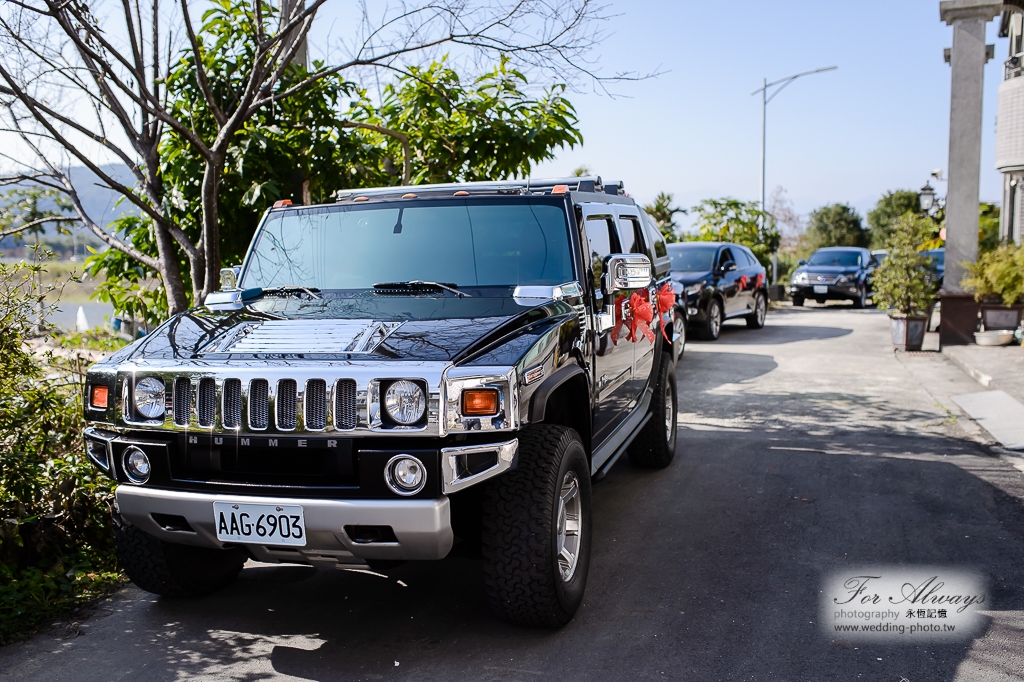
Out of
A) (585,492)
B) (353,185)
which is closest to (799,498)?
(585,492)

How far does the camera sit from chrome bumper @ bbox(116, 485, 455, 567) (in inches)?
127

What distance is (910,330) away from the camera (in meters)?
13.3

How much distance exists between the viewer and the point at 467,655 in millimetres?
3717

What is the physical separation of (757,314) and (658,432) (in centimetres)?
1184

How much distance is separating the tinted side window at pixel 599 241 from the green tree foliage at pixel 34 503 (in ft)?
10.5

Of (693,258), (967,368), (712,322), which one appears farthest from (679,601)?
(693,258)

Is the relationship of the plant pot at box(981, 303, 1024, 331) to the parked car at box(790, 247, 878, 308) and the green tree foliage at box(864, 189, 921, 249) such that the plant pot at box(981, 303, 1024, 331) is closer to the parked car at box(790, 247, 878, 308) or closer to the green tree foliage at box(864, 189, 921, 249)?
the parked car at box(790, 247, 878, 308)

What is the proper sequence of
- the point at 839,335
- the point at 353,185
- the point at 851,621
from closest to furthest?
the point at 851,621 < the point at 353,185 < the point at 839,335

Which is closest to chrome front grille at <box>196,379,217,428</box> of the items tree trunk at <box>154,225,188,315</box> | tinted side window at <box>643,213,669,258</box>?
tree trunk at <box>154,225,188,315</box>

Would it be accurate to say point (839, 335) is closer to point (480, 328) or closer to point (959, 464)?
point (959, 464)

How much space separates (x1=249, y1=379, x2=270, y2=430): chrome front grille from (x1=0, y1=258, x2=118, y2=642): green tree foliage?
1.83 metres

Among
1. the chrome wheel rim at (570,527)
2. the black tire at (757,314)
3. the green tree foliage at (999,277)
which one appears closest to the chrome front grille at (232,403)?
the chrome wheel rim at (570,527)

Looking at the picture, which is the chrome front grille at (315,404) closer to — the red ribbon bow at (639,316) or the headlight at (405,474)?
the headlight at (405,474)

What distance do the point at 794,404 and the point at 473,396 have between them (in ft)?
22.9
